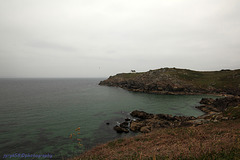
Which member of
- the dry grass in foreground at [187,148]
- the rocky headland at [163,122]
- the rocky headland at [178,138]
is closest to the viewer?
the dry grass in foreground at [187,148]

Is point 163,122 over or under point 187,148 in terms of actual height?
under

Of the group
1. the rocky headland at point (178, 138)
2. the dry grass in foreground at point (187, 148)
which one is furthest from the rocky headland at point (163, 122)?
the dry grass in foreground at point (187, 148)

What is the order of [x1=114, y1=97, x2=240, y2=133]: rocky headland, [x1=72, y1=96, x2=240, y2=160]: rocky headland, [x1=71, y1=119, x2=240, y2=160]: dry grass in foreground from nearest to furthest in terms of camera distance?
[x1=71, y1=119, x2=240, y2=160]: dry grass in foreground
[x1=72, y1=96, x2=240, y2=160]: rocky headland
[x1=114, y1=97, x2=240, y2=133]: rocky headland

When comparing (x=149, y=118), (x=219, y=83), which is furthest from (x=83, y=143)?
(x=219, y=83)

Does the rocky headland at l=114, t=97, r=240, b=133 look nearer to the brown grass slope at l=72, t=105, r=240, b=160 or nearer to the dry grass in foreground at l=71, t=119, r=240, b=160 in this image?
the brown grass slope at l=72, t=105, r=240, b=160

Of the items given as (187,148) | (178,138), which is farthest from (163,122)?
(187,148)

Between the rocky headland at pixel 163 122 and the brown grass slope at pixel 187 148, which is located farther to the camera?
the rocky headland at pixel 163 122

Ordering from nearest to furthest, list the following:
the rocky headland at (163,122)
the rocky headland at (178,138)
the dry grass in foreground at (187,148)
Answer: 1. the dry grass in foreground at (187,148)
2. the rocky headland at (178,138)
3. the rocky headland at (163,122)

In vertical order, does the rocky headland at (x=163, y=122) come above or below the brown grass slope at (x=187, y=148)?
below

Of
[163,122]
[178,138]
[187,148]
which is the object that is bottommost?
[163,122]

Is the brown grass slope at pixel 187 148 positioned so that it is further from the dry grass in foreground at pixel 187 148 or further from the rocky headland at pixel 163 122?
the rocky headland at pixel 163 122

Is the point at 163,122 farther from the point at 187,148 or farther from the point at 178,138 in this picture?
the point at 187,148

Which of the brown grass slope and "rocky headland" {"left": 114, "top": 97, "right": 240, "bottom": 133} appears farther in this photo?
"rocky headland" {"left": 114, "top": 97, "right": 240, "bottom": 133}

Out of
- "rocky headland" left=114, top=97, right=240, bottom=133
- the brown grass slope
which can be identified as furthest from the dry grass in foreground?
"rocky headland" left=114, top=97, right=240, bottom=133
